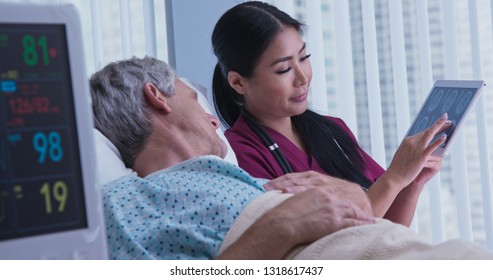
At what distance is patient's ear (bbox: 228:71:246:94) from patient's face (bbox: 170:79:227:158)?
512mm

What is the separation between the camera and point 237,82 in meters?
2.35

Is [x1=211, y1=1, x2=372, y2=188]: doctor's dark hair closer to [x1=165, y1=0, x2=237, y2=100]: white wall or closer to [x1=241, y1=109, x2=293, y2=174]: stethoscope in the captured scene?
[x1=241, y1=109, x2=293, y2=174]: stethoscope

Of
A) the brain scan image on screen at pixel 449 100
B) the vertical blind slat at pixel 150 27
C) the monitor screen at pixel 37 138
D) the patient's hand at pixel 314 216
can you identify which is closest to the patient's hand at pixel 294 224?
the patient's hand at pixel 314 216

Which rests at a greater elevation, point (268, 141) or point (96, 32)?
point (96, 32)

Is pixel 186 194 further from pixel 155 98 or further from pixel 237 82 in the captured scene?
pixel 237 82

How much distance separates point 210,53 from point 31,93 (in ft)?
8.02

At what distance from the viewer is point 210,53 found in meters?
3.39

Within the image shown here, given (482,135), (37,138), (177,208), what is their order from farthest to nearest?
(482,135)
(177,208)
(37,138)

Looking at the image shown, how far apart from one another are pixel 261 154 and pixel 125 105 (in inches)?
21.8

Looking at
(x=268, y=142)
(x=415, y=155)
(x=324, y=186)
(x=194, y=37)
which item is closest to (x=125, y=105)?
(x=324, y=186)

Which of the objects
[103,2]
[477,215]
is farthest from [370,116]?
[103,2]

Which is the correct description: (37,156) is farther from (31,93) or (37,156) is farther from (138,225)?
(138,225)

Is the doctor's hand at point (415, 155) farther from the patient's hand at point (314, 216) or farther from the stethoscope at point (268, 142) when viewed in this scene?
the patient's hand at point (314, 216)

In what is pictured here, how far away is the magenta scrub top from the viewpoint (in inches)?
85.8
